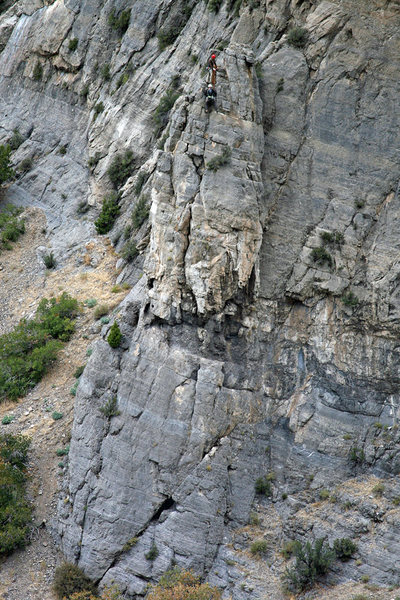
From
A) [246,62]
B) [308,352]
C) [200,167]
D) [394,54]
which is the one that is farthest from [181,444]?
[394,54]

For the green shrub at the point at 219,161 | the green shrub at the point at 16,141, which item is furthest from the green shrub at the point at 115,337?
the green shrub at the point at 16,141

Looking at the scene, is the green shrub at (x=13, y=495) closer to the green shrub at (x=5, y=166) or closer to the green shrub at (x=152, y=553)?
the green shrub at (x=152, y=553)

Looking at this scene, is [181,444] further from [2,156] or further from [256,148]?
[2,156]

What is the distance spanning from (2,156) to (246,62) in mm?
19525

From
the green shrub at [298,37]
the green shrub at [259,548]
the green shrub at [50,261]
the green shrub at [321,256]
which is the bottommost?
the green shrub at [259,548]

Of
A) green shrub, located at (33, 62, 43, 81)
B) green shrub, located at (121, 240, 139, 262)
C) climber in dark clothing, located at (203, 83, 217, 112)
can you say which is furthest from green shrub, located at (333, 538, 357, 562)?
green shrub, located at (33, 62, 43, 81)

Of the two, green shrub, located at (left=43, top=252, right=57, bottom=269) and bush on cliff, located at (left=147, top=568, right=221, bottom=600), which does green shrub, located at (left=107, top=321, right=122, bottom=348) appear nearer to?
bush on cliff, located at (left=147, top=568, right=221, bottom=600)

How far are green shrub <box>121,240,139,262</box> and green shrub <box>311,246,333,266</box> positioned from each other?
970 cm

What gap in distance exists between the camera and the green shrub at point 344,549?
2302 cm

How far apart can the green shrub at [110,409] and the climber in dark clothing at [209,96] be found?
1164 cm

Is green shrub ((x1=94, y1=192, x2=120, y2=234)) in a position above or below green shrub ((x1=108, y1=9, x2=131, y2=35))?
below

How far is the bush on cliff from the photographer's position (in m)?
21.9

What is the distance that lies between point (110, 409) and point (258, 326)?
6498 mm

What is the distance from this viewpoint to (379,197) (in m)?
26.2
